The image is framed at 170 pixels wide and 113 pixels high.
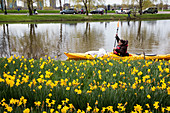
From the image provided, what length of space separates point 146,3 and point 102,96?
4921 cm

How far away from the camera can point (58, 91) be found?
383 cm

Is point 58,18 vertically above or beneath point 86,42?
above

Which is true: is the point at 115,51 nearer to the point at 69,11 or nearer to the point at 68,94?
the point at 68,94

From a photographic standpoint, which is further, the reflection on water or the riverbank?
the riverbank

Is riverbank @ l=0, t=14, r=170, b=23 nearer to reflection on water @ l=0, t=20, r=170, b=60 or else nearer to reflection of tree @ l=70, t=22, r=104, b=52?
reflection on water @ l=0, t=20, r=170, b=60

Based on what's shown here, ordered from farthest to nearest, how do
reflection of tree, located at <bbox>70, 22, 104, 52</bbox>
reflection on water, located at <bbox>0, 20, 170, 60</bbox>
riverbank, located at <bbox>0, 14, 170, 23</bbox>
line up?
riverbank, located at <bbox>0, 14, 170, 23</bbox>, reflection of tree, located at <bbox>70, 22, 104, 52</bbox>, reflection on water, located at <bbox>0, 20, 170, 60</bbox>

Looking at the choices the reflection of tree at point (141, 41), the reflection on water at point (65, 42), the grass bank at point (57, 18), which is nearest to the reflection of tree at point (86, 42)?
the reflection on water at point (65, 42)

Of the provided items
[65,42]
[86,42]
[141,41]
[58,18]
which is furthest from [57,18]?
[141,41]

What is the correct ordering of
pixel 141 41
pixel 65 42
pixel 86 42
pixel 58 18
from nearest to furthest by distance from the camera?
pixel 65 42
pixel 86 42
pixel 141 41
pixel 58 18

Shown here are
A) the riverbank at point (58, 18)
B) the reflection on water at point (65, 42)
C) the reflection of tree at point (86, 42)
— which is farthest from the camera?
the riverbank at point (58, 18)

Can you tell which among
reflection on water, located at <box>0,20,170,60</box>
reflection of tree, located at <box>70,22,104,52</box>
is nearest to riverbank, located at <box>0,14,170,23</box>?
reflection on water, located at <box>0,20,170,60</box>

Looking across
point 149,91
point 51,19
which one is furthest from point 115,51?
point 51,19

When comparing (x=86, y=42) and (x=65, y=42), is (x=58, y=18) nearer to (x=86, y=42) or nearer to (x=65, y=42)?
(x=65, y=42)

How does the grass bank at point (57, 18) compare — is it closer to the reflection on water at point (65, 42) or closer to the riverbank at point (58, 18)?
the riverbank at point (58, 18)
